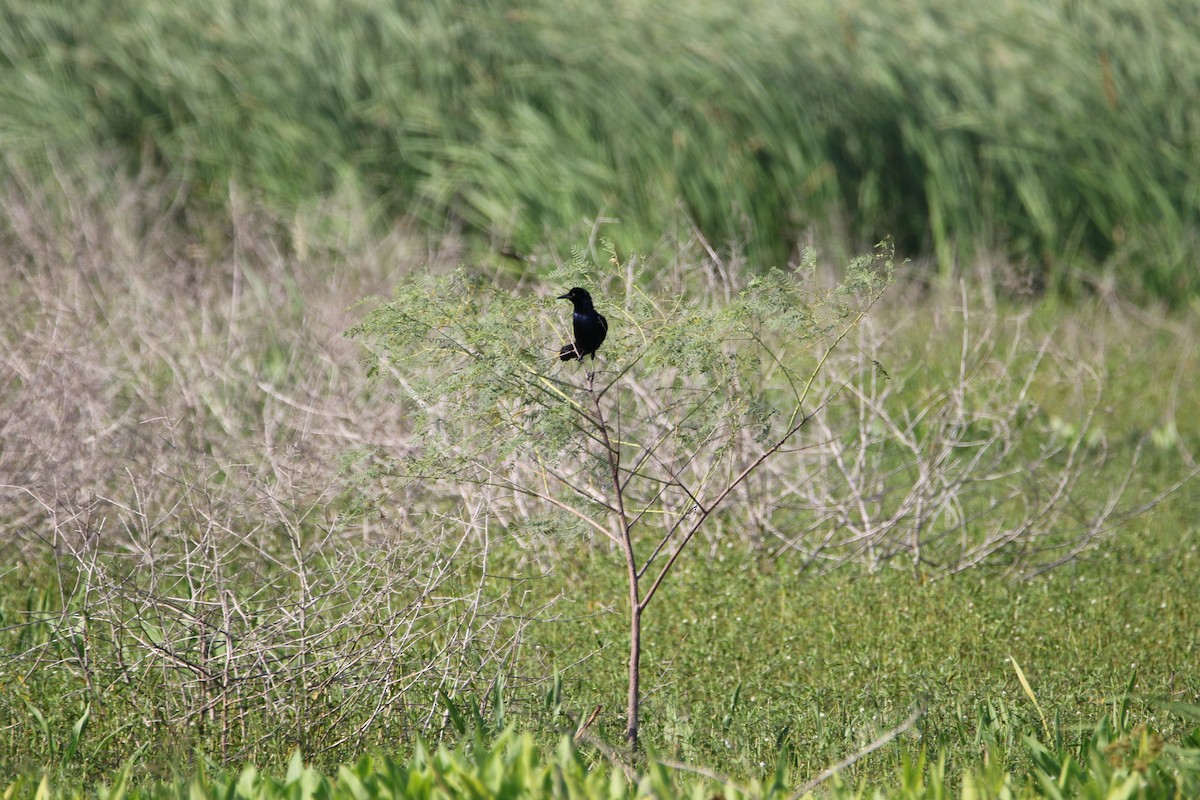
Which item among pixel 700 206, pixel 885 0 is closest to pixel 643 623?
pixel 700 206

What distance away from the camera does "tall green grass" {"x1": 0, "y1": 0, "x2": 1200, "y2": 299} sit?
8961mm

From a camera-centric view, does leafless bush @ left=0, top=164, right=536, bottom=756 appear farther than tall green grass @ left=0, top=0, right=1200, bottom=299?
No

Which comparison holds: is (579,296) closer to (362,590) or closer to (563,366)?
(563,366)

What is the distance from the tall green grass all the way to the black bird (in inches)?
211

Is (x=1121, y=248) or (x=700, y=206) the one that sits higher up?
(x=700, y=206)

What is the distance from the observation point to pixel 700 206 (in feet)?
28.6

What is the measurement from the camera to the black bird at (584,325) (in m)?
3.43

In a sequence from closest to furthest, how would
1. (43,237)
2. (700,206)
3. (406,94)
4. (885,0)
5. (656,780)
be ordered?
Result: (656,780) → (43,237) → (700,206) → (406,94) → (885,0)

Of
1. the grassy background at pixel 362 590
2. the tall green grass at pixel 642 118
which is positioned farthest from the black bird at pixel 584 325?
the tall green grass at pixel 642 118

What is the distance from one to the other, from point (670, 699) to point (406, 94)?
627 centimetres

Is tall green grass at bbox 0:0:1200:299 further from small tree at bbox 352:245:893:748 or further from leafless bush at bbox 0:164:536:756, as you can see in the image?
small tree at bbox 352:245:893:748

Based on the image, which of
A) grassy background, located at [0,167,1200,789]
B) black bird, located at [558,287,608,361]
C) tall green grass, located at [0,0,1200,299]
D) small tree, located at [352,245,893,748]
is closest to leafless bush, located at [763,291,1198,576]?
grassy background, located at [0,167,1200,789]

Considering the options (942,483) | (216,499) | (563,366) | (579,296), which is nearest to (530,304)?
(579,296)

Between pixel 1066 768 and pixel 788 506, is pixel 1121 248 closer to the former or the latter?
pixel 788 506
